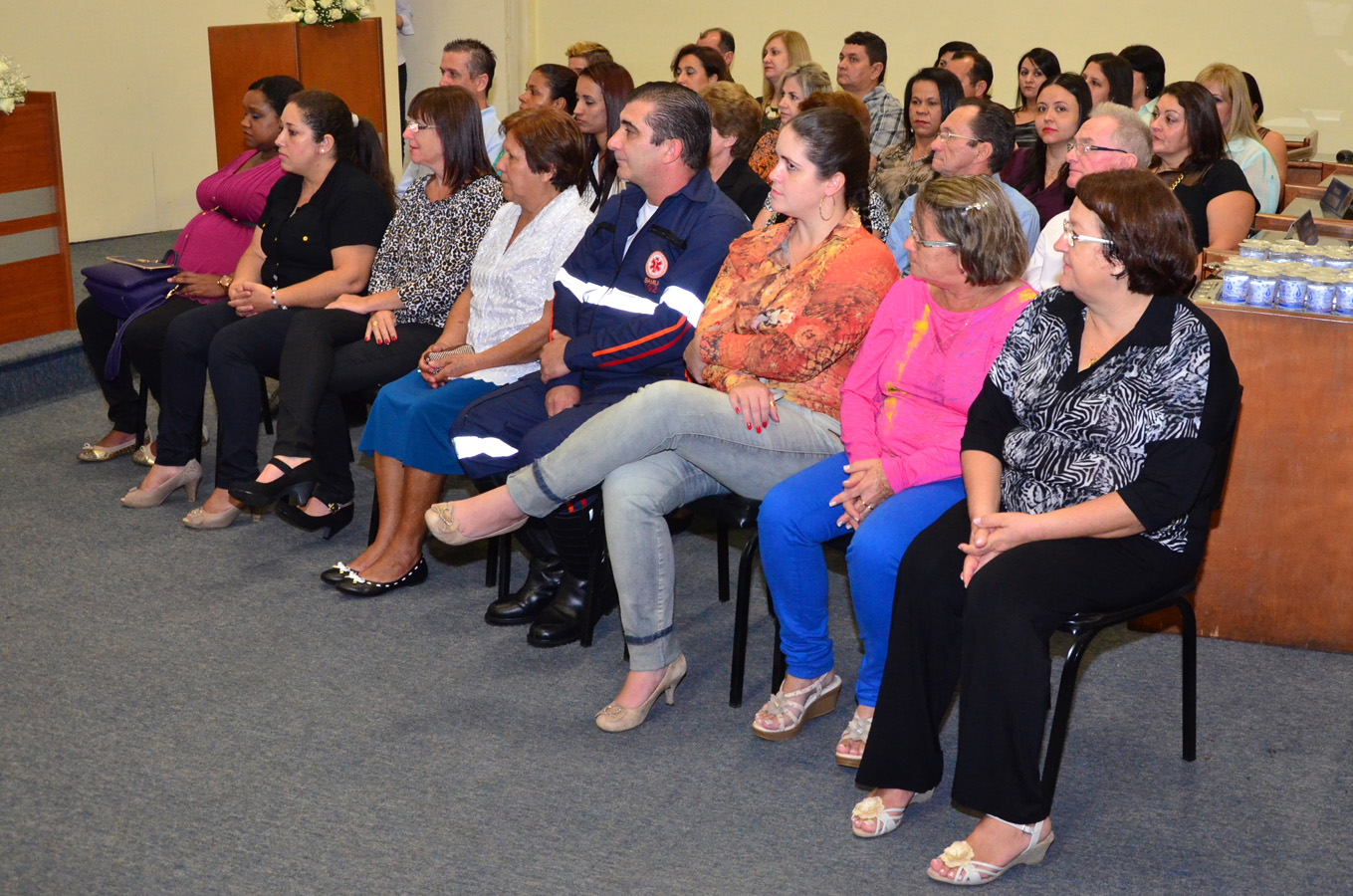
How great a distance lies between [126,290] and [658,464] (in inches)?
91.9

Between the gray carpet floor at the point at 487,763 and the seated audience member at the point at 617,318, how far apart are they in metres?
Answer: 0.23

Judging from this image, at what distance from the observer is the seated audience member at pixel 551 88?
17.8 feet

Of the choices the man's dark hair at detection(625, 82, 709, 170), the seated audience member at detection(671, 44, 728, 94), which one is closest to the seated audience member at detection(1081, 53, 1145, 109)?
the seated audience member at detection(671, 44, 728, 94)

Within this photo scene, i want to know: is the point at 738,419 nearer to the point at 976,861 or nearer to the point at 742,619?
the point at 742,619

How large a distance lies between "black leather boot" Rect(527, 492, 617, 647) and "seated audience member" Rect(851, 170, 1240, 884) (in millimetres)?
905

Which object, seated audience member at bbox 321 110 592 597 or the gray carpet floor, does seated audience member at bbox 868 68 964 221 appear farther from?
the gray carpet floor

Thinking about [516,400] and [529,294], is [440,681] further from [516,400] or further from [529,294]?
[529,294]

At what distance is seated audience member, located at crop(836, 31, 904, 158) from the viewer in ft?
18.4

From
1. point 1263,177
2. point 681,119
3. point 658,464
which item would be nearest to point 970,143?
point 681,119

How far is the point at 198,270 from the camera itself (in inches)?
160

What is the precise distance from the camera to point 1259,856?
212cm

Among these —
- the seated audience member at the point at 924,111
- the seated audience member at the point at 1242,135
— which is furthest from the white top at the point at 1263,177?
the seated audience member at the point at 924,111

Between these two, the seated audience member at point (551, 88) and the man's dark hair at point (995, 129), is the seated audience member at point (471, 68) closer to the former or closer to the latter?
the seated audience member at point (551, 88)

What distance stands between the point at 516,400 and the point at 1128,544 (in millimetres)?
1541
